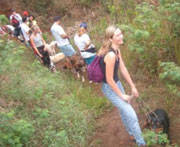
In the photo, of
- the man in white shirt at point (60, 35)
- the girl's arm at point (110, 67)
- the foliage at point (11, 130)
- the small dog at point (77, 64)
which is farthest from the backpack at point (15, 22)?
the girl's arm at point (110, 67)

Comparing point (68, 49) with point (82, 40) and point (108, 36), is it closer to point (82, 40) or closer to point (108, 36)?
point (82, 40)

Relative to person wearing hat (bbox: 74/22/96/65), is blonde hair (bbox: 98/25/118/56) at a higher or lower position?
higher

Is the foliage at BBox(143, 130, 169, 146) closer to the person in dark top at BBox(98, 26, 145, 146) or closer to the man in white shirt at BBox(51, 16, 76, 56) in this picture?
the person in dark top at BBox(98, 26, 145, 146)

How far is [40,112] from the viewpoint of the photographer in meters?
4.22

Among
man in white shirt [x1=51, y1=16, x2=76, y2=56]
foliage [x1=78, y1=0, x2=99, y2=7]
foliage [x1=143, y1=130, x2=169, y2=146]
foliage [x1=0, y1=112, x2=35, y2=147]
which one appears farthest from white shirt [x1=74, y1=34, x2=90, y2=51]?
foliage [x1=78, y1=0, x2=99, y2=7]

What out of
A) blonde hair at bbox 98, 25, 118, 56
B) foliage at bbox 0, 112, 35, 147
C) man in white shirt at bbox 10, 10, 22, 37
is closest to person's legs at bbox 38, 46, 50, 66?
man in white shirt at bbox 10, 10, 22, 37

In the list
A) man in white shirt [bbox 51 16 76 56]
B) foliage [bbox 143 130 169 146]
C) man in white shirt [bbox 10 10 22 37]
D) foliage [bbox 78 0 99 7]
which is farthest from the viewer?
foliage [bbox 78 0 99 7]

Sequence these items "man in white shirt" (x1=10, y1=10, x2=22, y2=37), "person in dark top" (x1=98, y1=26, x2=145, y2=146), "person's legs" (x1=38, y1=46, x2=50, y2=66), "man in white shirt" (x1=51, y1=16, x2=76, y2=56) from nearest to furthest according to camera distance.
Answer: "person in dark top" (x1=98, y1=26, x2=145, y2=146)
"man in white shirt" (x1=51, y1=16, x2=76, y2=56)
"person's legs" (x1=38, y1=46, x2=50, y2=66)
"man in white shirt" (x1=10, y1=10, x2=22, y2=37)

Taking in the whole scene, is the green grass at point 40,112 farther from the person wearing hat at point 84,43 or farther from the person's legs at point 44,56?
the person's legs at point 44,56

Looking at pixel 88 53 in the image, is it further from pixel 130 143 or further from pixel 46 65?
pixel 130 143

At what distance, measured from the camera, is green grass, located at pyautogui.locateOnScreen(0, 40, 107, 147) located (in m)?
3.54

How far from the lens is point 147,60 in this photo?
19.3ft

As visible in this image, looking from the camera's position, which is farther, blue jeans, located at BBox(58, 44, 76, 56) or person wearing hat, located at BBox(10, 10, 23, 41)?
person wearing hat, located at BBox(10, 10, 23, 41)

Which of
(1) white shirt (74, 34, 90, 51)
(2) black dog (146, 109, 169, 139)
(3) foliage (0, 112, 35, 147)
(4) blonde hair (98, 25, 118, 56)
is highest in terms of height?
(4) blonde hair (98, 25, 118, 56)
